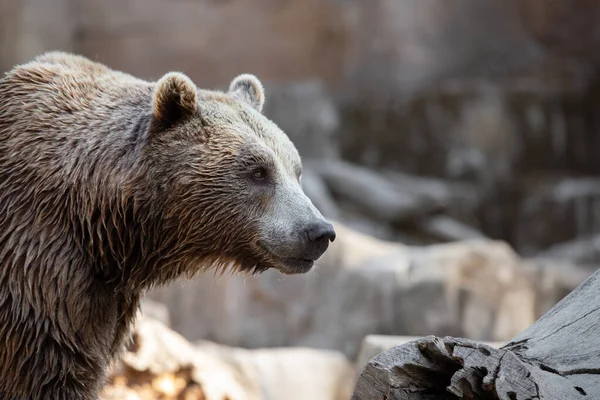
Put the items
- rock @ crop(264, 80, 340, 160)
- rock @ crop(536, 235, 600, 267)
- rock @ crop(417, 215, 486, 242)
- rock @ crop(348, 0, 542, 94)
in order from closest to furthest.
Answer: rock @ crop(536, 235, 600, 267) < rock @ crop(417, 215, 486, 242) < rock @ crop(264, 80, 340, 160) < rock @ crop(348, 0, 542, 94)

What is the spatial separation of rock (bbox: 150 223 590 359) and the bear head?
14.3 feet

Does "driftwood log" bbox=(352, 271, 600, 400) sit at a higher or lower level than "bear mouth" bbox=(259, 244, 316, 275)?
higher

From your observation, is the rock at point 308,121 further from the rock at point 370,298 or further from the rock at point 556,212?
the rock at point 370,298

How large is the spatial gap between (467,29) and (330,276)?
1040 centimetres

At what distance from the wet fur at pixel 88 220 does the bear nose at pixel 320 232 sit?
37 cm

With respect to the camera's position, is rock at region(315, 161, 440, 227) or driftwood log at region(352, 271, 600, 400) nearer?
driftwood log at region(352, 271, 600, 400)

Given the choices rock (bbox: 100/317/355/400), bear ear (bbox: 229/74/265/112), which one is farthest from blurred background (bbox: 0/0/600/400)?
bear ear (bbox: 229/74/265/112)

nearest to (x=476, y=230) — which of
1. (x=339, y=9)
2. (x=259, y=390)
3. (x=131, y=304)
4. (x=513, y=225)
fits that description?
(x=513, y=225)

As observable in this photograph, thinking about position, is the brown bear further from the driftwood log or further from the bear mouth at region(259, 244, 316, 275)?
the driftwood log

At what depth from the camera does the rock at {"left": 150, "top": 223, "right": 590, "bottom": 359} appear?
8.79 metres

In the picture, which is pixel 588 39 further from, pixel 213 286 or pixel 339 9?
pixel 213 286

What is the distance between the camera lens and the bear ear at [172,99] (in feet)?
14.3

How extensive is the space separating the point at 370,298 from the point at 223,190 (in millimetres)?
4853

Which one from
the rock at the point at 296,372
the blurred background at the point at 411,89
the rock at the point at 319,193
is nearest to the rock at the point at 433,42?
the blurred background at the point at 411,89
